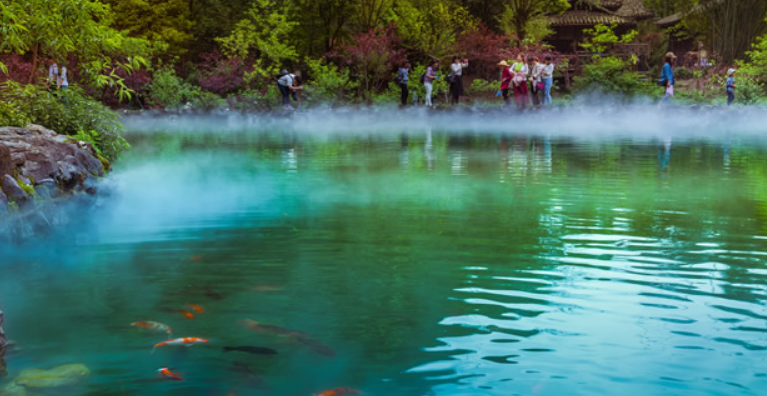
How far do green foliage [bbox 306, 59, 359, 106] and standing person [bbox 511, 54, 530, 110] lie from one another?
29.7 ft

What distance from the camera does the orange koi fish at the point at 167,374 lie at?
15.5ft

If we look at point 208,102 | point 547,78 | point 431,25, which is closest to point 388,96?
point 431,25

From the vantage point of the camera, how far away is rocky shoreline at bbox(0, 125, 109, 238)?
9.40 metres

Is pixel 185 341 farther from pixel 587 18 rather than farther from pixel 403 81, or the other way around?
pixel 587 18

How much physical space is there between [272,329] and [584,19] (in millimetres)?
47607

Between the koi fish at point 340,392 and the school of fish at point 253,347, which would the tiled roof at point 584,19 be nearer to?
the school of fish at point 253,347

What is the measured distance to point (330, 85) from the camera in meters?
36.9

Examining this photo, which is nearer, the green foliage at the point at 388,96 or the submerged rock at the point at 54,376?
the submerged rock at the point at 54,376

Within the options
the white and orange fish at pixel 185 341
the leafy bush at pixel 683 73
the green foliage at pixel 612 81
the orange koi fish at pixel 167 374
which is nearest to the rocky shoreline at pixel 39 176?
the white and orange fish at pixel 185 341

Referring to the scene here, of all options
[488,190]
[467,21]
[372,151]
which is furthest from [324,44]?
[488,190]

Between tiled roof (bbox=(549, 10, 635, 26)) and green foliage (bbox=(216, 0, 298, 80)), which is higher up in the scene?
tiled roof (bbox=(549, 10, 635, 26))

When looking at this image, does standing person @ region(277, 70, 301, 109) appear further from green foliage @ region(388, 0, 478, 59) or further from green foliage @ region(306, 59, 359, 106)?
green foliage @ region(388, 0, 478, 59)

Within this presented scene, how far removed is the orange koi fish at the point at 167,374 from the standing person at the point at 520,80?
25890mm

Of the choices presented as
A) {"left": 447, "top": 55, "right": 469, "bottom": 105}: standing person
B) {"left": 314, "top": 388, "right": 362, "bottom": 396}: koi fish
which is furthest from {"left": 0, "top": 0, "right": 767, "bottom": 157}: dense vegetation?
{"left": 314, "top": 388, "right": 362, "bottom": 396}: koi fish
